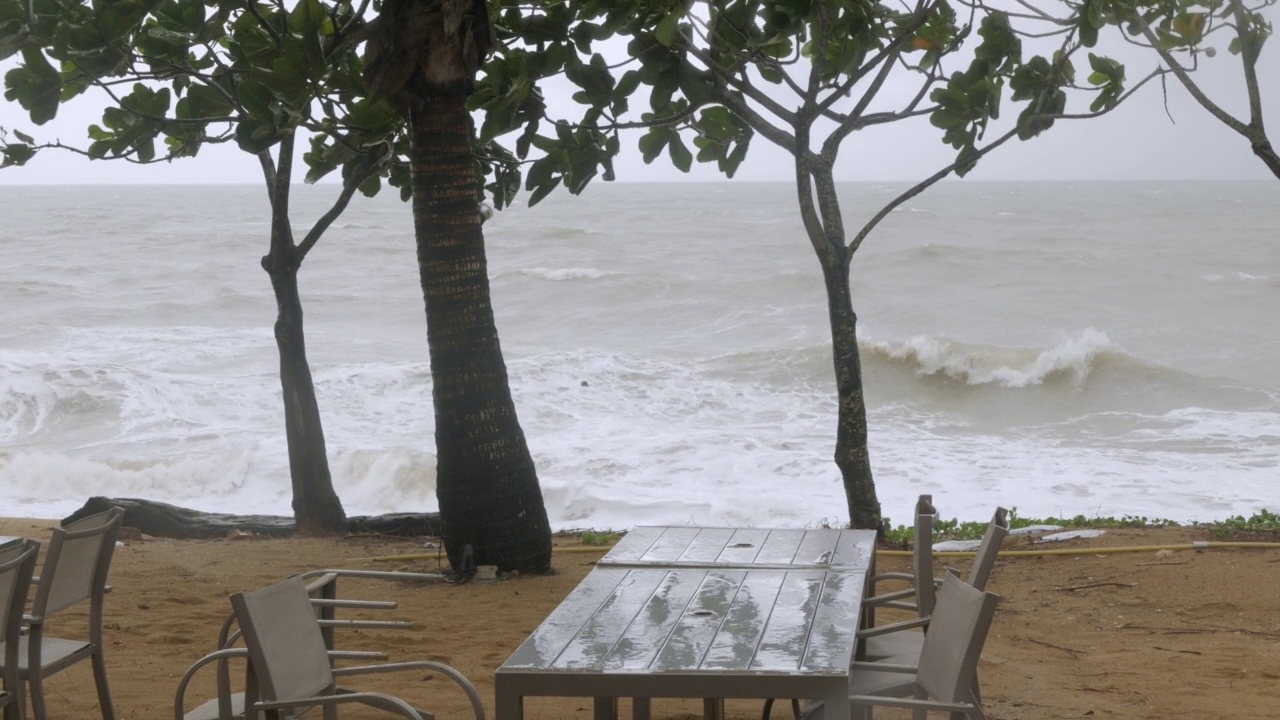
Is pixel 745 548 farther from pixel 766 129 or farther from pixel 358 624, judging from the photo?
pixel 766 129

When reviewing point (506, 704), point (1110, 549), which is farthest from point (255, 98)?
point (1110, 549)

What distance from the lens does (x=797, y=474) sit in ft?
42.6

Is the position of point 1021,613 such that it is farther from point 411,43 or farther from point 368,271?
point 368,271

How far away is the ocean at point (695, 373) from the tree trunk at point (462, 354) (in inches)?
156

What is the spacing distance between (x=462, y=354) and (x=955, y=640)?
387cm

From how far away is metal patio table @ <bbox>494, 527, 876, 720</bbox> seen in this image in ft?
8.64

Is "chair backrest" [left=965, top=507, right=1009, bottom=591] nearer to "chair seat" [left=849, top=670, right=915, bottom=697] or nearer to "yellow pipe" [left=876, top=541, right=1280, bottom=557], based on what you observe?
"chair seat" [left=849, top=670, right=915, bottom=697]

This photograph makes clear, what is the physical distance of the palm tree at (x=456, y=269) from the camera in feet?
19.8

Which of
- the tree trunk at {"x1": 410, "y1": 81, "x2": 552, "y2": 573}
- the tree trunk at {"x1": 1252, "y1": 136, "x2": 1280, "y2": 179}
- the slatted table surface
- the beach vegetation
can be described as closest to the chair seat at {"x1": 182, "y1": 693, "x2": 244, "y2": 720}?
the slatted table surface

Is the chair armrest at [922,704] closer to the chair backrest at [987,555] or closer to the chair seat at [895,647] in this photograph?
the chair backrest at [987,555]

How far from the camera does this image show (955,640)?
284 cm

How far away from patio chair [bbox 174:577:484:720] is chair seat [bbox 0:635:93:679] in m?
0.90

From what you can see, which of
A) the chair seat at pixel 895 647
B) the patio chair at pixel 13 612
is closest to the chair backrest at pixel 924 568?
the chair seat at pixel 895 647

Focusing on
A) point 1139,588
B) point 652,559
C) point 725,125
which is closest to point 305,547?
point 725,125
